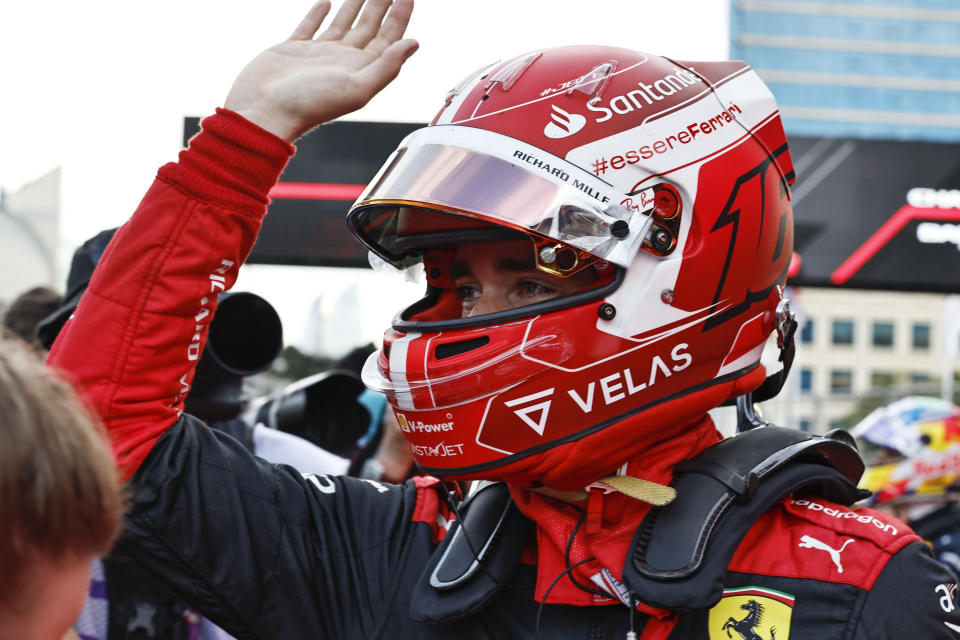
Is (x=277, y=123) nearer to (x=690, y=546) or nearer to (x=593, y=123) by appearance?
(x=593, y=123)

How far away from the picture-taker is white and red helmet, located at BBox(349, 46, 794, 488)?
5.26ft

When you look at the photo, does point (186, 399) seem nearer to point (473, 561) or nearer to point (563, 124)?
point (473, 561)

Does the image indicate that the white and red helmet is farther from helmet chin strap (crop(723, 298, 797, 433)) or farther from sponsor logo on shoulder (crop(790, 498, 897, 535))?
sponsor logo on shoulder (crop(790, 498, 897, 535))

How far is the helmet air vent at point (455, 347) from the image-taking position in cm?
162

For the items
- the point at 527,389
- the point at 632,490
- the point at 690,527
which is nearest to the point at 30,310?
the point at 527,389

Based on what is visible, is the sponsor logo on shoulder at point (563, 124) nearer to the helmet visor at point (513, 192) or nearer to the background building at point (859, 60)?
the helmet visor at point (513, 192)

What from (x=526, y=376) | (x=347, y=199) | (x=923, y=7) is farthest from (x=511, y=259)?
(x=923, y=7)

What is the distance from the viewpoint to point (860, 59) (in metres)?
86.5

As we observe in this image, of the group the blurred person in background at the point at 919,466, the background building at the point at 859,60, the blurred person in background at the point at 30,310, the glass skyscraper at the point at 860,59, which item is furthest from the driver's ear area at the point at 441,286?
the glass skyscraper at the point at 860,59

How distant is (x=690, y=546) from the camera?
4.84 feet

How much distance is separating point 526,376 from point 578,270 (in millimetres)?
211

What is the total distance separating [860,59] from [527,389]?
93076 millimetres

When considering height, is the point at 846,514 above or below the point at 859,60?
above

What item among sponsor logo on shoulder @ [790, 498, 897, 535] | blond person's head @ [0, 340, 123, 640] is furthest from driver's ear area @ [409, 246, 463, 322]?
blond person's head @ [0, 340, 123, 640]
